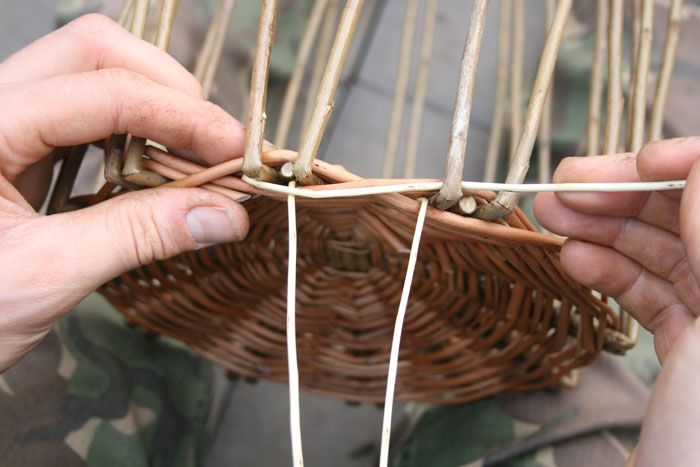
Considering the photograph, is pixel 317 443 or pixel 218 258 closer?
pixel 218 258

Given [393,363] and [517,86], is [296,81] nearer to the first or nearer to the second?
[517,86]

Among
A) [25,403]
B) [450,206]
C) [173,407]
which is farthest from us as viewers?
[173,407]

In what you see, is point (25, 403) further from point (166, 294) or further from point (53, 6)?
point (53, 6)

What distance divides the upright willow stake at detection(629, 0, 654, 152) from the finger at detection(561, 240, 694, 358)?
0.10m

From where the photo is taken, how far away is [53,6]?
0.76 metres

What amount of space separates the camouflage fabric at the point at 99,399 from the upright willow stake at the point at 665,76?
466 millimetres

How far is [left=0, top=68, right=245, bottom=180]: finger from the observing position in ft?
0.91

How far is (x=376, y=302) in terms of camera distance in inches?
17.7

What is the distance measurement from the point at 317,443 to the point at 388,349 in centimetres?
26

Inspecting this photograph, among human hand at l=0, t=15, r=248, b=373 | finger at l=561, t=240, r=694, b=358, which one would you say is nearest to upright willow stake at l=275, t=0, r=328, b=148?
human hand at l=0, t=15, r=248, b=373

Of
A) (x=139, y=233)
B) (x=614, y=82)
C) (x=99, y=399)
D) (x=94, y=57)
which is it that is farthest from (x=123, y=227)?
(x=614, y=82)

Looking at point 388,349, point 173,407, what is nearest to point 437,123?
point 388,349

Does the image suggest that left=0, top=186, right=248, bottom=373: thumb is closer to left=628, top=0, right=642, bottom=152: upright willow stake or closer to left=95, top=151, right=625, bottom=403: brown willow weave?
left=95, top=151, right=625, bottom=403: brown willow weave

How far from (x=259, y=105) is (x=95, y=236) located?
0.12 metres
